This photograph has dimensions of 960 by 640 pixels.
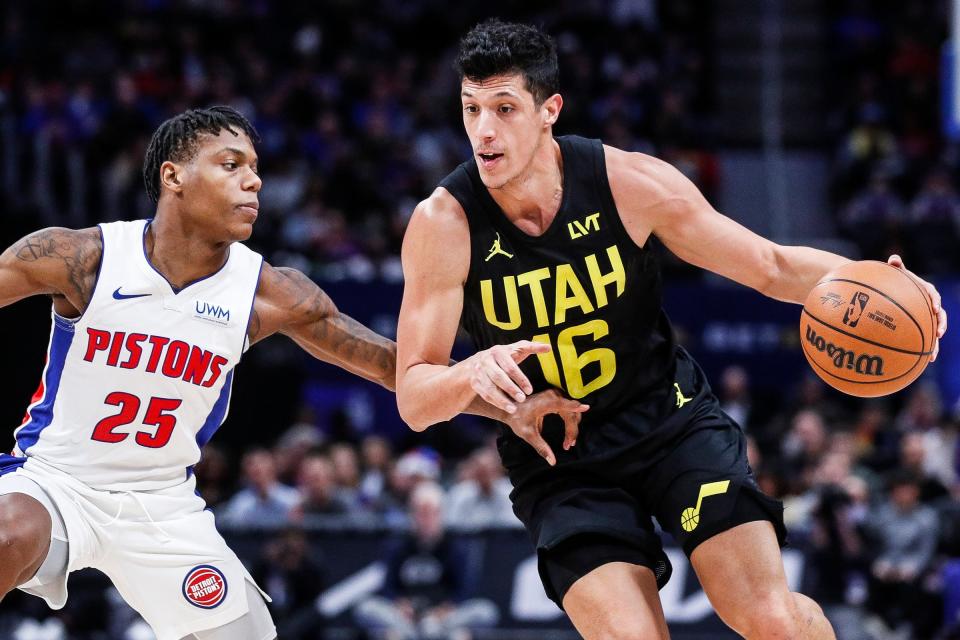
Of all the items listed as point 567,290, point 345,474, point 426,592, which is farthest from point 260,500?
point 567,290

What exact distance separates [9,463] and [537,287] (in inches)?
84.0

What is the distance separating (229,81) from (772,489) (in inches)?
353

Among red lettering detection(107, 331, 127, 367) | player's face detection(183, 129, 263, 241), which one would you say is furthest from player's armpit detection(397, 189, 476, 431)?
red lettering detection(107, 331, 127, 367)

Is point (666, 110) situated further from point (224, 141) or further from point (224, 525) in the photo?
point (224, 141)

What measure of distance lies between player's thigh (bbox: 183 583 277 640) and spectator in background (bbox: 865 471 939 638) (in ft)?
19.2

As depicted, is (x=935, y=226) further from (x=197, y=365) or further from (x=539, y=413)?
(x=197, y=365)

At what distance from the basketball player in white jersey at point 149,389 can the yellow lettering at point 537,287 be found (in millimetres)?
410

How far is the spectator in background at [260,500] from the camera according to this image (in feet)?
37.5

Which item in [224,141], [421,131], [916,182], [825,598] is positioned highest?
[224,141]

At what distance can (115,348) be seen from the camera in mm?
5371

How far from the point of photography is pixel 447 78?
18.1 meters

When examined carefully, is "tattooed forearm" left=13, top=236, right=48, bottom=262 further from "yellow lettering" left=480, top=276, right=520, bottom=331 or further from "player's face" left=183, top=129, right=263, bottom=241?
"yellow lettering" left=480, top=276, right=520, bottom=331

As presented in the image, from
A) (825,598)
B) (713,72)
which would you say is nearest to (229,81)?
(713,72)

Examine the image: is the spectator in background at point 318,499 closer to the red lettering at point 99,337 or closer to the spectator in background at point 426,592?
the spectator in background at point 426,592
